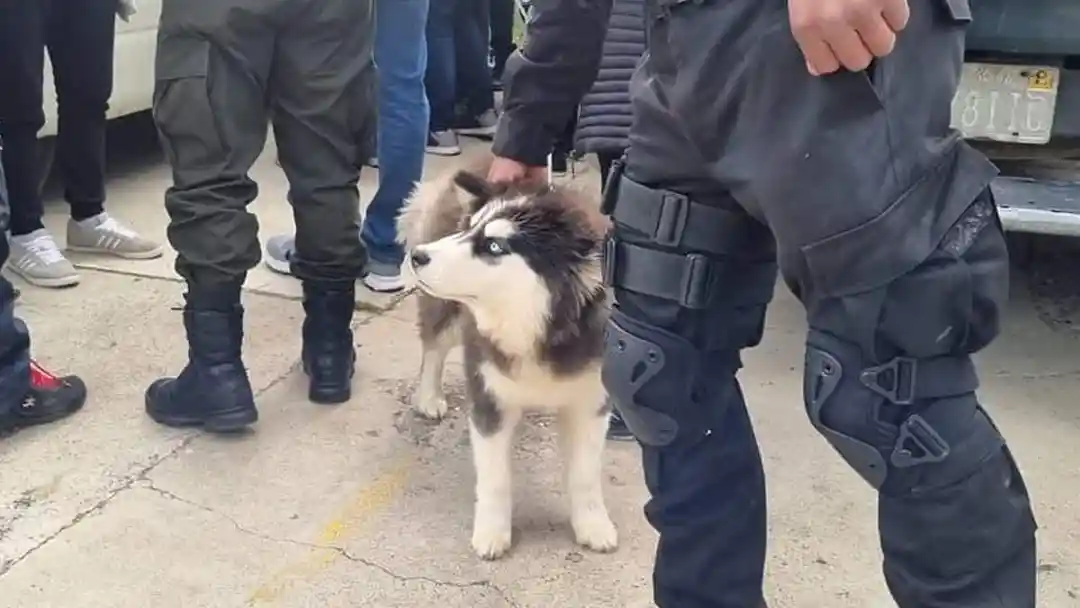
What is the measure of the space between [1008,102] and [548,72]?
5.23 feet

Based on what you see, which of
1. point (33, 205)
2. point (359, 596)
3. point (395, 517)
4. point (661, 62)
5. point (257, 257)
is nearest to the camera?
point (661, 62)

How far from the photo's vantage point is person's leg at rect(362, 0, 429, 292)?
3721mm

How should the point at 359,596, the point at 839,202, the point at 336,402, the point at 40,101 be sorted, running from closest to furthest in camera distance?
the point at 839,202, the point at 359,596, the point at 336,402, the point at 40,101

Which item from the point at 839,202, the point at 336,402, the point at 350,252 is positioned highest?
the point at 839,202

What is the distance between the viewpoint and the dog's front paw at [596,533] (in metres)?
2.56

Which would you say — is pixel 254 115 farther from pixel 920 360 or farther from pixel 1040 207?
pixel 1040 207

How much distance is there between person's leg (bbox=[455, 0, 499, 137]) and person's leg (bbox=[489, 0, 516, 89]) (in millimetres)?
646

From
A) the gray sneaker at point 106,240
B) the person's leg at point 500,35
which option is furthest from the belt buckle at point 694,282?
the person's leg at point 500,35

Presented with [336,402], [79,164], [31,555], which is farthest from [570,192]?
[79,164]

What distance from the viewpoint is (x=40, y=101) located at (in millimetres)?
3770

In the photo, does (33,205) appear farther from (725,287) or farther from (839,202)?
(839,202)

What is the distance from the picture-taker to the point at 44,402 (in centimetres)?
301

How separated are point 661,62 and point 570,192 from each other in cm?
93

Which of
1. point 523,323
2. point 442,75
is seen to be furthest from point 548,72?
point 442,75
